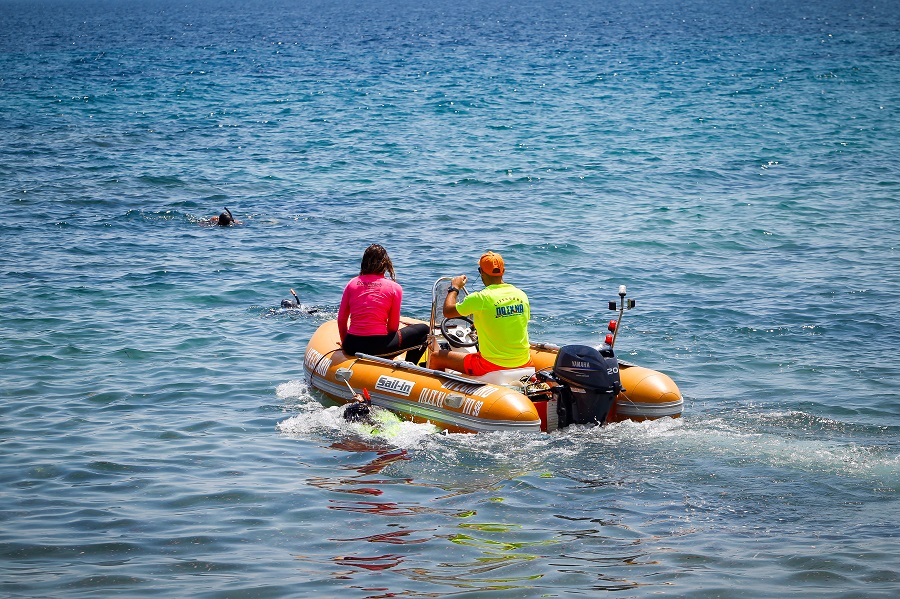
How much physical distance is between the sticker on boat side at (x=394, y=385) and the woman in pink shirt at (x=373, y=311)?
578mm

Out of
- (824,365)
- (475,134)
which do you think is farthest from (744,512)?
(475,134)

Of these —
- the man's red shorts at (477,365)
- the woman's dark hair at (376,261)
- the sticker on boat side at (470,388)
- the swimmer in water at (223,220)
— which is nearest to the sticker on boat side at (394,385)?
the sticker on boat side at (470,388)

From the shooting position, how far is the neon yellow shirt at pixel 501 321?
9.18 meters

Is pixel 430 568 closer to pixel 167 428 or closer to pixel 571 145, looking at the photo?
pixel 167 428

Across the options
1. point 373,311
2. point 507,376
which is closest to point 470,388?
point 507,376

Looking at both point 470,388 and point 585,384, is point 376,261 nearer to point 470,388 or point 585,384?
point 470,388

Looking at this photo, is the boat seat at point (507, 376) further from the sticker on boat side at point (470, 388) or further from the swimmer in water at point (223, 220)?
the swimmer in water at point (223, 220)

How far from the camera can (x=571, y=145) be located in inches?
1051

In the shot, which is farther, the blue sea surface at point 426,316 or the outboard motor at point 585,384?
the outboard motor at point 585,384

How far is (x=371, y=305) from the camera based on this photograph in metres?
10.0

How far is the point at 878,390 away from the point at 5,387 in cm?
864

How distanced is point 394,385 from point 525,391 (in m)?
1.25

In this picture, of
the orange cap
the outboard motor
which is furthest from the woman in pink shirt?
the outboard motor

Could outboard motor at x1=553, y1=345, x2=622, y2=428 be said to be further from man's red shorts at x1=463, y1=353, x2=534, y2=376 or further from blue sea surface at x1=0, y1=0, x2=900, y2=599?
man's red shorts at x1=463, y1=353, x2=534, y2=376
